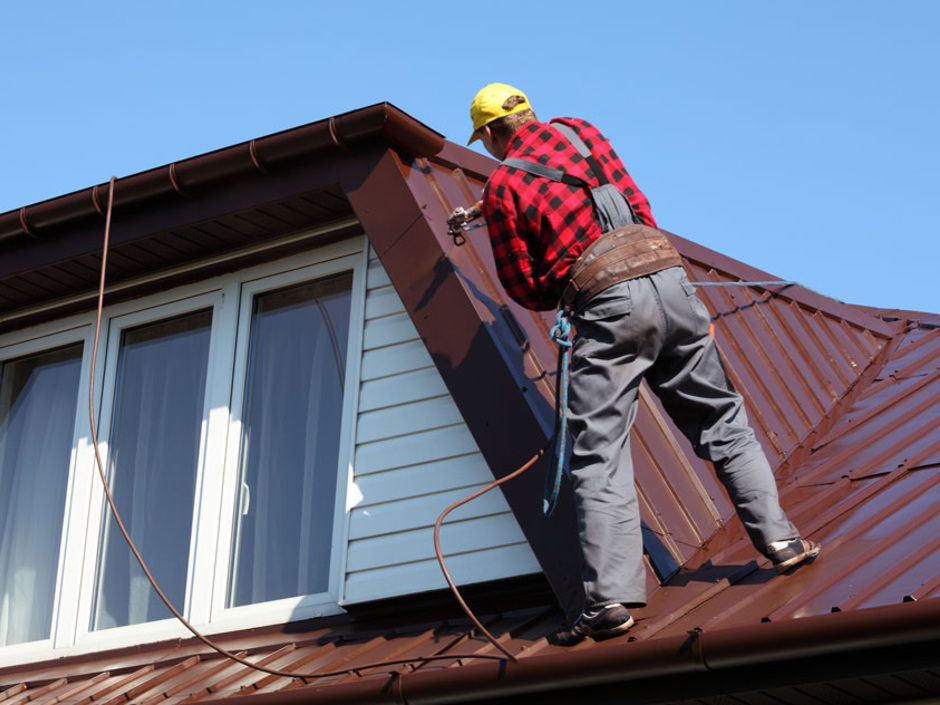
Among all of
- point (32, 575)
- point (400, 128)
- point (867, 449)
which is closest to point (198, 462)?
point (32, 575)

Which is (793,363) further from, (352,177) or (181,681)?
(181,681)

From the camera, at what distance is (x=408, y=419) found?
21.4ft

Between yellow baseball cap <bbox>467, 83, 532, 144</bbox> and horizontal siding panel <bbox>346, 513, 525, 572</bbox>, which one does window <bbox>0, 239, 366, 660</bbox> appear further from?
yellow baseball cap <bbox>467, 83, 532, 144</bbox>

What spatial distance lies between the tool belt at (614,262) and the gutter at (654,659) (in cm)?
136

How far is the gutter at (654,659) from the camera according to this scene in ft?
14.0

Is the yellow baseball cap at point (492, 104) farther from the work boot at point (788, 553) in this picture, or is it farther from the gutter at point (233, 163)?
the work boot at point (788, 553)

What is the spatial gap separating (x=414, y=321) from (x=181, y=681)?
189cm

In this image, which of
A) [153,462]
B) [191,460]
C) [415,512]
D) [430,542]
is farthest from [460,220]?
[153,462]

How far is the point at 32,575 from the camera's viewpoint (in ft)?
25.4

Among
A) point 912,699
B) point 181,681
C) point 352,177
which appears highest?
point 352,177

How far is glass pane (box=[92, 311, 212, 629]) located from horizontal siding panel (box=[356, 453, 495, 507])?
123 centimetres

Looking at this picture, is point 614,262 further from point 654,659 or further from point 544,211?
point 654,659

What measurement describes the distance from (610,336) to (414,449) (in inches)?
58.1

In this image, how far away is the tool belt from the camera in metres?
5.36
